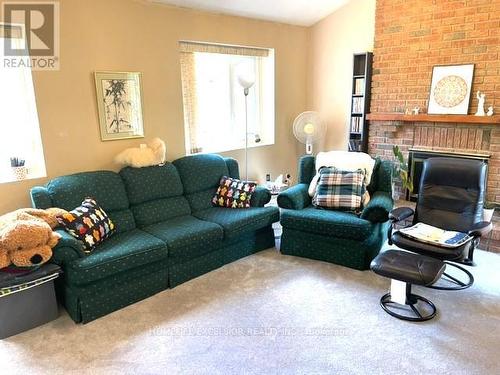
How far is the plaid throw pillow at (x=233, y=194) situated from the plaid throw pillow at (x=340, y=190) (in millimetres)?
642

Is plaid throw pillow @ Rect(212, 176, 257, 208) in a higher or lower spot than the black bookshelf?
lower

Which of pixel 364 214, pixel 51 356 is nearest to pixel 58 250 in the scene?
pixel 51 356

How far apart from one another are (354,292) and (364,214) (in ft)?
2.18

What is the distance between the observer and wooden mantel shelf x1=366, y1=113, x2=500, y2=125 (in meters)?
3.59

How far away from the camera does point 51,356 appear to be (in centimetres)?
215

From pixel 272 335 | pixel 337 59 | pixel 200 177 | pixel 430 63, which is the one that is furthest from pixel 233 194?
pixel 430 63

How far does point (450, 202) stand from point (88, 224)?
A: 2893mm

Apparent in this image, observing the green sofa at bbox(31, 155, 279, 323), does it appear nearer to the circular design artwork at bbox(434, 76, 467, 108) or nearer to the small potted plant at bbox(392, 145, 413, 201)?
the small potted plant at bbox(392, 145, 413, 201)

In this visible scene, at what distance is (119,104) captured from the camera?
330 centimetres

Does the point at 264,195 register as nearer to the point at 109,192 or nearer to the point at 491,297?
the point at 109,192

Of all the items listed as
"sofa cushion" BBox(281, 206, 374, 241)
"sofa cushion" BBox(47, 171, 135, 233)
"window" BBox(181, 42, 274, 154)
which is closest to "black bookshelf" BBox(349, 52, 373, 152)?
"window" BBox(181, 42, 274, 154)

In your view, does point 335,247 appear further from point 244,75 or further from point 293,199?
point 244,75

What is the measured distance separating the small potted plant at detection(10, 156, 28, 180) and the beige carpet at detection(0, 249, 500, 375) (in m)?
1.13

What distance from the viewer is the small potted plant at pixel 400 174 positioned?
158 inches
